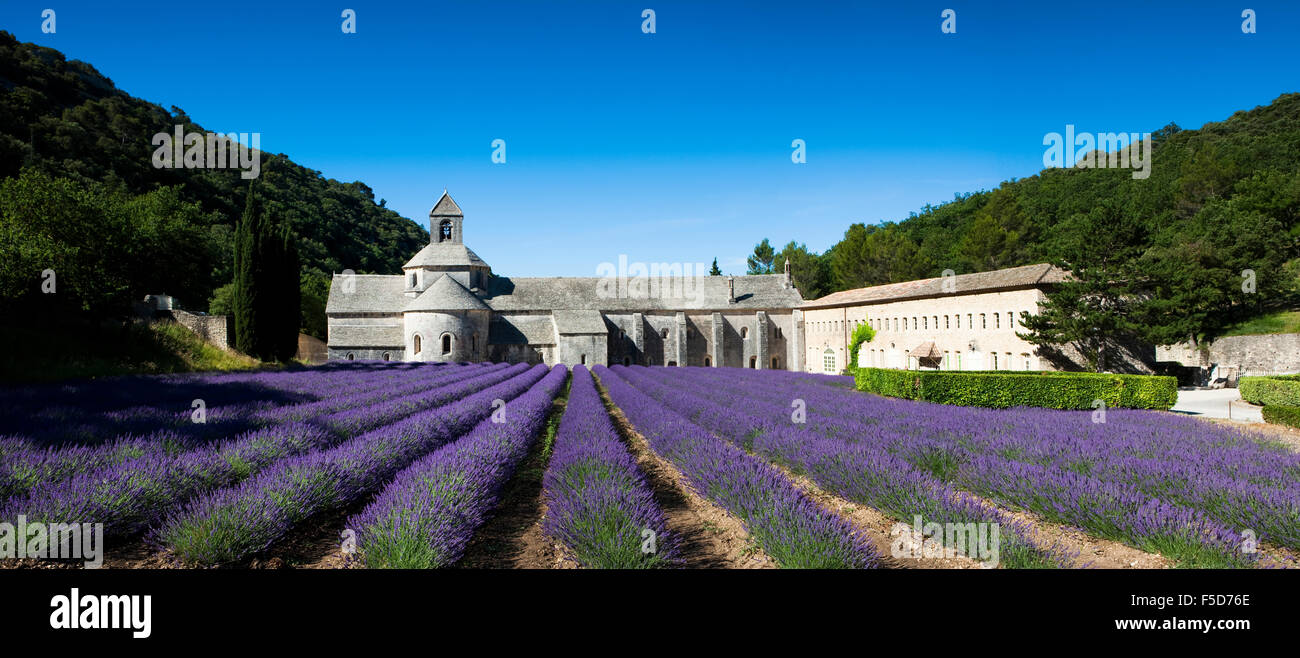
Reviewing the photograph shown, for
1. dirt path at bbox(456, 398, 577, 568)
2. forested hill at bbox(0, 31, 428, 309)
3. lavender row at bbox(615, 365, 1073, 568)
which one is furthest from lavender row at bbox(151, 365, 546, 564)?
forested hill at bbox(0, 31, 428, 309)

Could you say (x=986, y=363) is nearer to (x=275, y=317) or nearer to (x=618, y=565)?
(x=618, y=565)

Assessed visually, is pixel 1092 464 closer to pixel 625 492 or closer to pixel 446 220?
pixel 625 492

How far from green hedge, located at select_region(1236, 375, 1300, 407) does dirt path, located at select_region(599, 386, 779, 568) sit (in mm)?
14680

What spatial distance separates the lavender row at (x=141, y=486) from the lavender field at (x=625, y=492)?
2 centimetres

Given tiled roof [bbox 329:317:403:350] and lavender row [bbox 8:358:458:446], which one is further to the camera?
tiled roof [bbox 329:317:403:350]

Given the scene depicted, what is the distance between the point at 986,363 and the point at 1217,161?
26.8 m

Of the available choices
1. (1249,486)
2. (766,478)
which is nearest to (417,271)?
(766,478)

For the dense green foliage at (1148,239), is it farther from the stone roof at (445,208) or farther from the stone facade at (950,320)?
the stone roof at (445,208)

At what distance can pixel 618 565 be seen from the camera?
359 centimetres

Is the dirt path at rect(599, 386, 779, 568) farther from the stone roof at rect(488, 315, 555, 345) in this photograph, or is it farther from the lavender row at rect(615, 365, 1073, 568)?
the stone roof at rect(488, 315, 555, 345)

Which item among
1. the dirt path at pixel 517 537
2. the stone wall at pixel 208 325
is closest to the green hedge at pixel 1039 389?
the dirt path at pixel 517 537

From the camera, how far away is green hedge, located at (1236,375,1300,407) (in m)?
12.8

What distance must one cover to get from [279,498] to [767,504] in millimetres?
3959

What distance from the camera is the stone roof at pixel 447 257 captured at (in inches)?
1591
